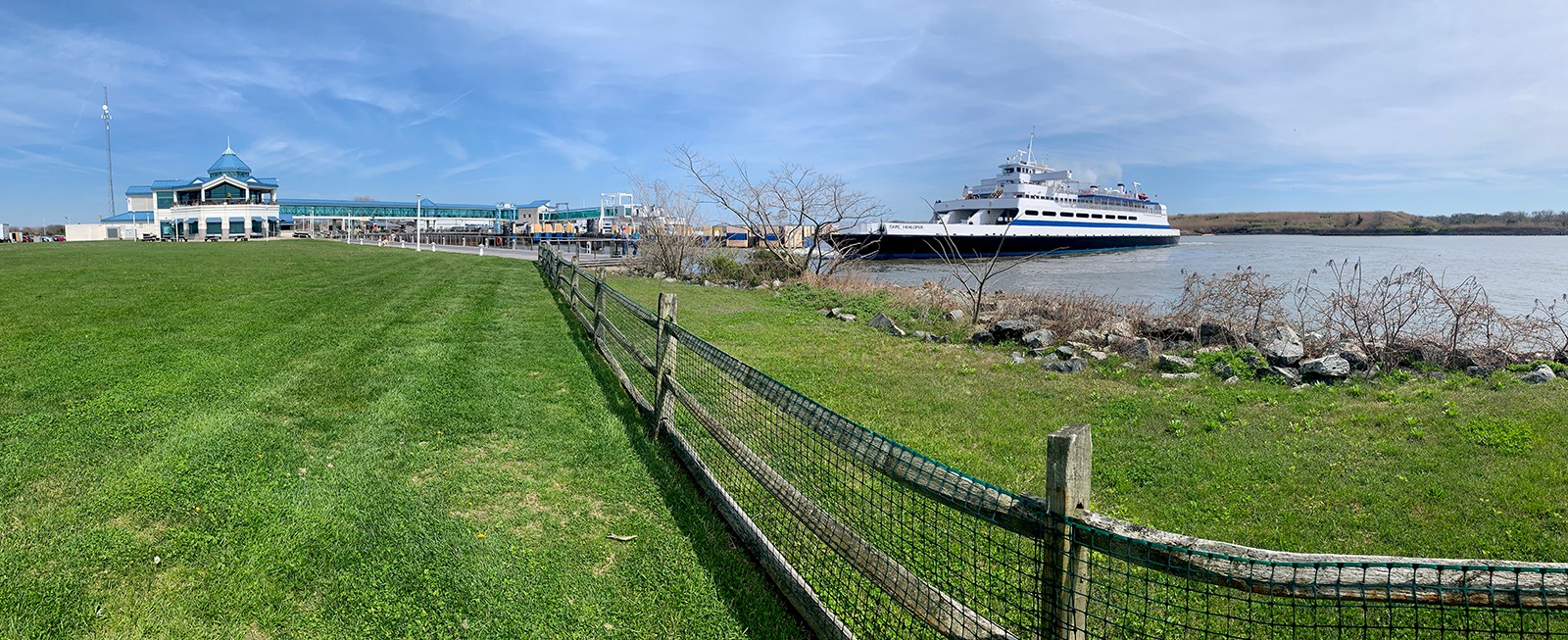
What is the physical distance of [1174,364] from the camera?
10.1 meters

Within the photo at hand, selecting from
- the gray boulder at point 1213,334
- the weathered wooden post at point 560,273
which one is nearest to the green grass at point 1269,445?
the gray boulder at point 1213,334

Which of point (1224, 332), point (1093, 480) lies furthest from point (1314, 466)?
A: point (1224, 332)

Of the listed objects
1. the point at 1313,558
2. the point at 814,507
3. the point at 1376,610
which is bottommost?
the point at 1376,610

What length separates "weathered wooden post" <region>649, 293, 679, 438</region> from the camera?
6.18 m

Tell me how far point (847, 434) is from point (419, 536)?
2.50 metres

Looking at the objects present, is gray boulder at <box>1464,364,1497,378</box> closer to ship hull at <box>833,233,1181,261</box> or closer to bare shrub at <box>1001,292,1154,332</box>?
bare shrub at <box>1001,292,1154,332</box>

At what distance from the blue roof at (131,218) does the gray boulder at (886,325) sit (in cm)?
7096

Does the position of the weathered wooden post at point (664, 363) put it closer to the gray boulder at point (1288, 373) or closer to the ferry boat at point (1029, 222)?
the gray boulder at point (1288, 373)

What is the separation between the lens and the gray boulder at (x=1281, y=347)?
9703mm

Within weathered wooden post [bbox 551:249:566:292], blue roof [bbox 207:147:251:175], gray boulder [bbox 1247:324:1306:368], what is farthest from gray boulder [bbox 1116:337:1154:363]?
blue roof [bbox 207:147:251:175]

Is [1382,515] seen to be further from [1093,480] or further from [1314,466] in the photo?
[1093,480]

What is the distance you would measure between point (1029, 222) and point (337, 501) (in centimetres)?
5754

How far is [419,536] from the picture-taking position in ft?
14.0

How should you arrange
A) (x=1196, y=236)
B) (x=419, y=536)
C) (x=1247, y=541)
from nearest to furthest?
(x=419, y=536) → (x=1247, y=541) → (x=1196, y=236)
